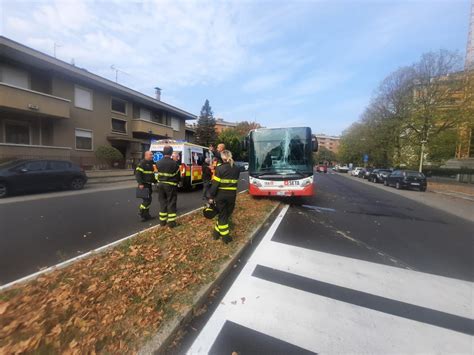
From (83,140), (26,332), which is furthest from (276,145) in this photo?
(83,140)

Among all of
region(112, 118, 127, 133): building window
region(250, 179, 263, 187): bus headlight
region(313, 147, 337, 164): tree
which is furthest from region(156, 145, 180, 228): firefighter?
region(313, 147, 337, 164): tree

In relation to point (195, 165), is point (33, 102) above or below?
above

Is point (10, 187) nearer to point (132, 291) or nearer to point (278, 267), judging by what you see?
point (132, 291)

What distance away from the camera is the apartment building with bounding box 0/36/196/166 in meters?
14.3

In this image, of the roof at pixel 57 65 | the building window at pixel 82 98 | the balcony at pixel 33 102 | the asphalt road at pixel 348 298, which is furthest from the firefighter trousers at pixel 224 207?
the building window at pixel 82 98

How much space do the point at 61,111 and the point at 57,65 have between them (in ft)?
10.1

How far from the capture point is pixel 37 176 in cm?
1067

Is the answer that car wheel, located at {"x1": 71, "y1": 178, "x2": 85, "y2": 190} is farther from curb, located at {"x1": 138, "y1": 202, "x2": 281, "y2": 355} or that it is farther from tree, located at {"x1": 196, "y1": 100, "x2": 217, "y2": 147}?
tree, located at {"x1": 196, "y1": 100, "x2": 217, "y2": 147}

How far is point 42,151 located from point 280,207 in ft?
51.3

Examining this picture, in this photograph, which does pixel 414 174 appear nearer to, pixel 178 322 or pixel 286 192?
pixel 286 192

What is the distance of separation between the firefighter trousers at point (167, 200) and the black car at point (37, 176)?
8.50 m

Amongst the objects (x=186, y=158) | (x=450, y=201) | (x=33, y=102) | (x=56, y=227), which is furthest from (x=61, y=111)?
(x=450, y=201)

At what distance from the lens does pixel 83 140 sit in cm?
1930

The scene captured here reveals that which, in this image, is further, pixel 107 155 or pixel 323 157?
pixel 323 157
